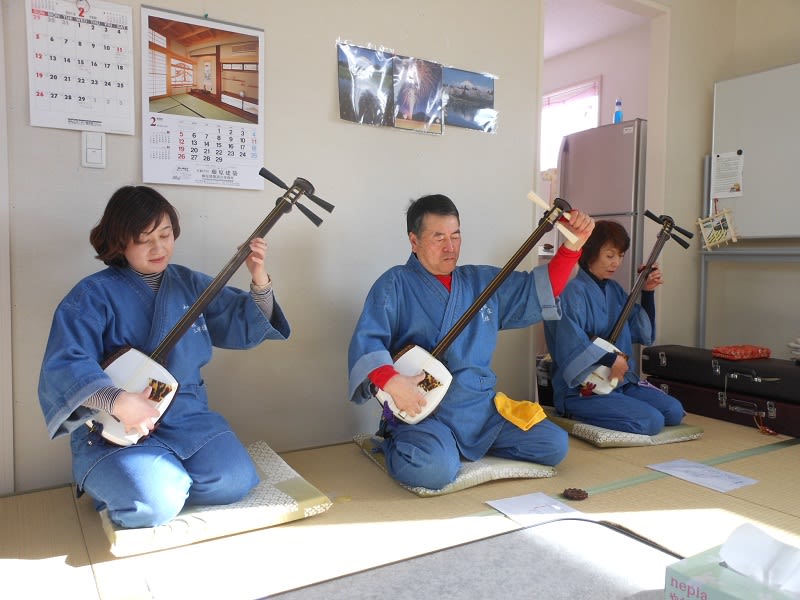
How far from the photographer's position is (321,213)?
9.05ft

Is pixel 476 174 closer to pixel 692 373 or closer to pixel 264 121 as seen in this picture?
pixel 264 121

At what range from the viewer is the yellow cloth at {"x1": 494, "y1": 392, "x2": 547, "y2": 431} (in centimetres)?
243

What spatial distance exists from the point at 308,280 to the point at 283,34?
3.30ft

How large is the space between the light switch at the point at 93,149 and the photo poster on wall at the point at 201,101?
137 millimetres

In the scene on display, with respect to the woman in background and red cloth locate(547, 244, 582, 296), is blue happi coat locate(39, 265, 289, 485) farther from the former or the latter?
the woman in background

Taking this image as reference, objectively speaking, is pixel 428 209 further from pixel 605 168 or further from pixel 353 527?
pixel 605 168

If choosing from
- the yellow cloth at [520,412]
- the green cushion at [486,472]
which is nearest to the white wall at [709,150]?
the yellow cloth at [520,412]

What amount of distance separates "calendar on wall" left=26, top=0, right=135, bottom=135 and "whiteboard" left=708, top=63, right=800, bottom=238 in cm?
333

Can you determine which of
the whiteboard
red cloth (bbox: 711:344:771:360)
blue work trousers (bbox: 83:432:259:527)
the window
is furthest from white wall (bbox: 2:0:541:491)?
the window

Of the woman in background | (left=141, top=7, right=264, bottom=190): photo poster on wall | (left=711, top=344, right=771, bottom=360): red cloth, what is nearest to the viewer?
→ (left=141, top=7, right=264, bottom=190): photo poster on wall

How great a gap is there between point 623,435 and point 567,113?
4.03 m

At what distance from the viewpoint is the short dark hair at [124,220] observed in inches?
76.4

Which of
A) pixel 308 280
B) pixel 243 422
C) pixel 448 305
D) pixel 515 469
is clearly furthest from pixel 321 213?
pixel 515 469

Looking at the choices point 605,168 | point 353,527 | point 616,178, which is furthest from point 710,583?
point 605,168
